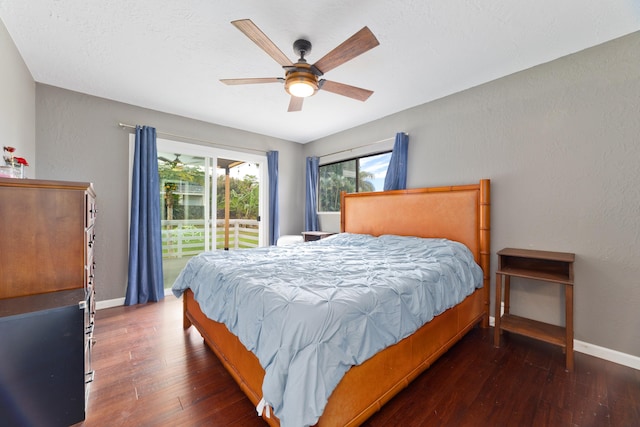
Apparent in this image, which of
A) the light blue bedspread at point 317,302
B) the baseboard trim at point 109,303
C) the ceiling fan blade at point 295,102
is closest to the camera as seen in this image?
the light blue bedspread at point 317,302

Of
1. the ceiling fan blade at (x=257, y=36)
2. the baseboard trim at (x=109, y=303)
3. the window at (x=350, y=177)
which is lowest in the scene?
the baseboard trim at (x=109, y=303)

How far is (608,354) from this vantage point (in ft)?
7.16

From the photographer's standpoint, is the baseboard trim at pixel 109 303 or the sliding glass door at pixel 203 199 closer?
the baseboard trim at pixel 109 303

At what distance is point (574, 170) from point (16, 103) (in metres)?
5.03

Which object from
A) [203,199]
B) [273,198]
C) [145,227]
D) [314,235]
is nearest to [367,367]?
[314,235]

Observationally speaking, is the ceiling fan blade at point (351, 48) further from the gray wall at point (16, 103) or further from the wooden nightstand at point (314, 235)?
the wooden nightstand at point (314, 235)

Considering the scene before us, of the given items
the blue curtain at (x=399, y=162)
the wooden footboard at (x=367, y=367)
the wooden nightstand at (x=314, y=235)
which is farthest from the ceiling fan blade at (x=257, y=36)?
the wooden nightstand at (x=314, y=235)

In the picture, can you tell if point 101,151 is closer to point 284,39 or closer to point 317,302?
point 284,39

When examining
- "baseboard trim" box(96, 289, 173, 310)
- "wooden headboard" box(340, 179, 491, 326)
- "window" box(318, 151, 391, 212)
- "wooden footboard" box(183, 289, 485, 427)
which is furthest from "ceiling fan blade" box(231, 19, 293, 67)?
"baseboard trim" box(96, 289, 173, 310)

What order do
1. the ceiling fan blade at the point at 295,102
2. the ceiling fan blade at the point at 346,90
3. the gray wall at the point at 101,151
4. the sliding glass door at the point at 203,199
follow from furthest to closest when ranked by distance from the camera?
1. the sliding glass door at the point at 203,199
2. the gray wall at the point at 101,151
3. the ceiling fan blade at the point at 295,102
4. the ceiling fan blade at the point at 346,90

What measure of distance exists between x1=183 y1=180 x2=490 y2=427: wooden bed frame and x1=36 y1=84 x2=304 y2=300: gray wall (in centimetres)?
155

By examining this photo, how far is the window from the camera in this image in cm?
413

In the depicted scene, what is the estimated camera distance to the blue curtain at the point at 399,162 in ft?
11.7

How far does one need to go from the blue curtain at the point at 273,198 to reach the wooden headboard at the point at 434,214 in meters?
1.51
